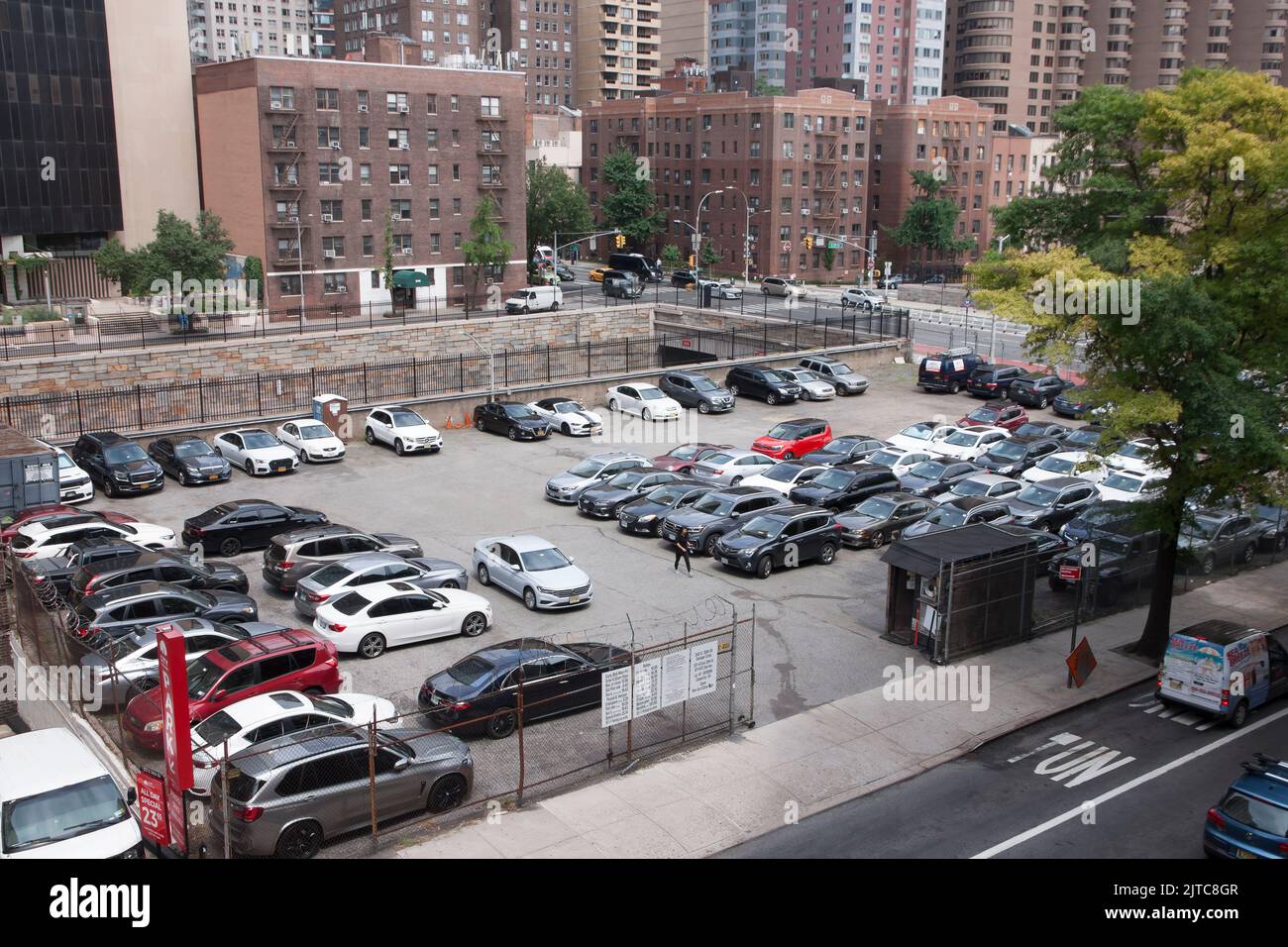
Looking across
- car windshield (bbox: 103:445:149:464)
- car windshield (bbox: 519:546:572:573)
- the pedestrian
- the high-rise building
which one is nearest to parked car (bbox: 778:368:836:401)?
the pedestrian

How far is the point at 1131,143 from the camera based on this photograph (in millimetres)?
24766

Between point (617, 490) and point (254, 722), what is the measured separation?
58.8 ft

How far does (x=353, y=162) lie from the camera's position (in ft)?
234

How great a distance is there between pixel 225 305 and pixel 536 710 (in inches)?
1844

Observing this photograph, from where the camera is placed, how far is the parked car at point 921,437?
40.5 meters

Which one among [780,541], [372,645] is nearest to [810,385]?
[780,541]

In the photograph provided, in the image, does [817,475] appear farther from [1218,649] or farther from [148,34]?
[148,34]

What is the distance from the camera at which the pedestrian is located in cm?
2859

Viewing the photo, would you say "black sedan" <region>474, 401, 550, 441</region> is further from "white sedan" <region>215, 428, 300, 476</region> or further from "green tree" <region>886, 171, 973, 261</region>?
"green tree" <region>886, 171, 973, 261</region>

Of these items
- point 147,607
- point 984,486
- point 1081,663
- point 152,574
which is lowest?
point 1081,663

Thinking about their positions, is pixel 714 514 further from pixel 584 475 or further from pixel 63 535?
pixel 63 535
